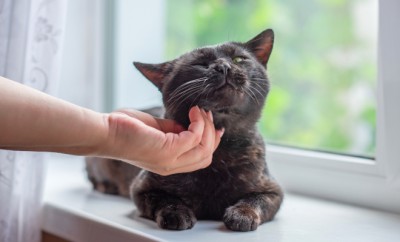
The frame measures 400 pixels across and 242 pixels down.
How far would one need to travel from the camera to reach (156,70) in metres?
1.11

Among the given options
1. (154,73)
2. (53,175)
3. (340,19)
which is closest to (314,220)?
(154,73)

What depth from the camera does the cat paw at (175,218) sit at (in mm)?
1019

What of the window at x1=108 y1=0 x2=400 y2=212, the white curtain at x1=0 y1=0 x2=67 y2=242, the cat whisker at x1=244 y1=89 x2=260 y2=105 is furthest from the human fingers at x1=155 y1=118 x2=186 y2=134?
the window at x1=108 y1=0 x2=400 y2=212

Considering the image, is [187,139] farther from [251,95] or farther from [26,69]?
[26,69]

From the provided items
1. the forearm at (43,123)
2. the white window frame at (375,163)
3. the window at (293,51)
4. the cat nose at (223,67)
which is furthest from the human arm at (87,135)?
the window at (293,51)

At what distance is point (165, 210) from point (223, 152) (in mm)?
165

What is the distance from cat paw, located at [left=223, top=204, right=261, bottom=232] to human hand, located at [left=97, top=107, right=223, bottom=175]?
0.13 metres

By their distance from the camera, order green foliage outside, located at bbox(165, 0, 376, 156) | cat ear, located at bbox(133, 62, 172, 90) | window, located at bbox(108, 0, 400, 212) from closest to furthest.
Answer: cat ear, located at bbox(133, 62, 172, 90)
window, located at bbox(108, 0, 400, 212)
green foliage outside, located at bbox(165, 0, 376, 156)

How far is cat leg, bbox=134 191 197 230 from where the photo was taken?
3.35 feet

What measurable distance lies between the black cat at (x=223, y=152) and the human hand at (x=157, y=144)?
3.6 inches

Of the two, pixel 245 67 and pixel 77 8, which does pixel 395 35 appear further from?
pixel 77 8

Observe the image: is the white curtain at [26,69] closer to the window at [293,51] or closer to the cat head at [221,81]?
the cat head at [221,81]

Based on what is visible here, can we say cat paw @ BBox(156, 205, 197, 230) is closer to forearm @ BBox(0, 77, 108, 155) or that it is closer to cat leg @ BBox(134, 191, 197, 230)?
cat leg @ BBox(134, 191, 197, 230)

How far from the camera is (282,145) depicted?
1508 mm
